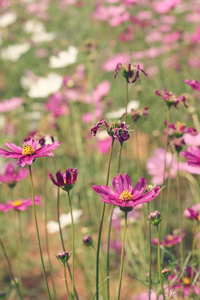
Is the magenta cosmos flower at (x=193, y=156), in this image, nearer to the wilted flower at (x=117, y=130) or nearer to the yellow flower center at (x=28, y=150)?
the wilted flower at (x=117, y=130)

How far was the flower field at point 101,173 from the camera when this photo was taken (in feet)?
2.34

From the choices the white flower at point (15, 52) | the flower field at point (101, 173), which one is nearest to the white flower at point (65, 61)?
the flower field at point (101, 173)

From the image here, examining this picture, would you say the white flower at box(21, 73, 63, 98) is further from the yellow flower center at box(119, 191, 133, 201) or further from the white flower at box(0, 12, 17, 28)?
the white flower at box(0, 12, 17, 28)

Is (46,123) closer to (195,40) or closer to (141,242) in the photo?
(195,40)

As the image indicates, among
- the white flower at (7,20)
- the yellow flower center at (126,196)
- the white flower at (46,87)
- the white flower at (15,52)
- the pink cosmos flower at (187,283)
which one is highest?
the white flower at (7,20)

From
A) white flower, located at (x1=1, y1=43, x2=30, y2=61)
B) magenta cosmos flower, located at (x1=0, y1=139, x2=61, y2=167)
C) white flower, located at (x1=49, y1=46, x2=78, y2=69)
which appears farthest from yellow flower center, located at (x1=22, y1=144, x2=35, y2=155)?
white flower, located at (x1=1, y1=43, x2=30, y2=61)

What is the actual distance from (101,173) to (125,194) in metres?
0.98

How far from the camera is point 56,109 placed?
5.84 feet

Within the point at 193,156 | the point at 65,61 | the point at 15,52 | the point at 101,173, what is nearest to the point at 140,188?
the point at 193,156

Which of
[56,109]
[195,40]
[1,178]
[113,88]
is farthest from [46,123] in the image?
[1,178]

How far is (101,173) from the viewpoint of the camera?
1.62m

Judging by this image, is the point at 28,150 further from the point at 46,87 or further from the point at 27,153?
the point at 46,87

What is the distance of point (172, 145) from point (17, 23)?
2929 millimetres

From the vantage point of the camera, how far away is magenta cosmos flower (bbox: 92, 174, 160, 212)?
0.60m
